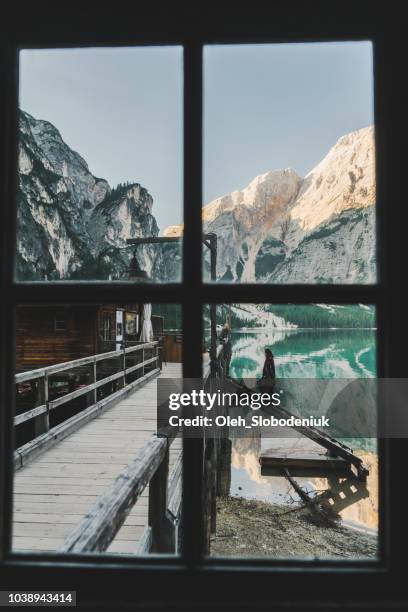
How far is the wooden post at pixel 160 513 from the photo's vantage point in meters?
3.03

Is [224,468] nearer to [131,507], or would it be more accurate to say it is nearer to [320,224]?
[131,507]

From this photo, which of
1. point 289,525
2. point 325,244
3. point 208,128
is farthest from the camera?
point 325,244

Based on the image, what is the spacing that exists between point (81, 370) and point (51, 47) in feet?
46.1

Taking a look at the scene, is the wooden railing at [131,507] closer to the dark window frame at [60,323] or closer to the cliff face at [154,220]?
the cliff face at [154,220]

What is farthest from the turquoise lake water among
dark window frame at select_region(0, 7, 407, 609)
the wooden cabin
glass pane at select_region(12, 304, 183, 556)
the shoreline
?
dark window frame at select_region(0, 7, 407, 609)

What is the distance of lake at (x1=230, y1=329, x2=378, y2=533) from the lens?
43.4ft

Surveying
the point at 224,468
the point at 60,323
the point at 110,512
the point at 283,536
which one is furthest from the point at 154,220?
the point at 60,323

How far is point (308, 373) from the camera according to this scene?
69750 millimetres

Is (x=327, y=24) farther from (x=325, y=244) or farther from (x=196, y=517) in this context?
(x=325, y=244)

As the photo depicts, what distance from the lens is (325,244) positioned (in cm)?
13775

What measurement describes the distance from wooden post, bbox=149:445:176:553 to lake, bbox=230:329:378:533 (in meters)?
1.49

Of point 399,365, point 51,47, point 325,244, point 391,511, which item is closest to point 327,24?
point 51,47

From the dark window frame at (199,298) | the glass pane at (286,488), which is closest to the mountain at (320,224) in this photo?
the glass pane at (286,488)

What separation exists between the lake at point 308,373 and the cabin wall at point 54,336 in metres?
8.44
